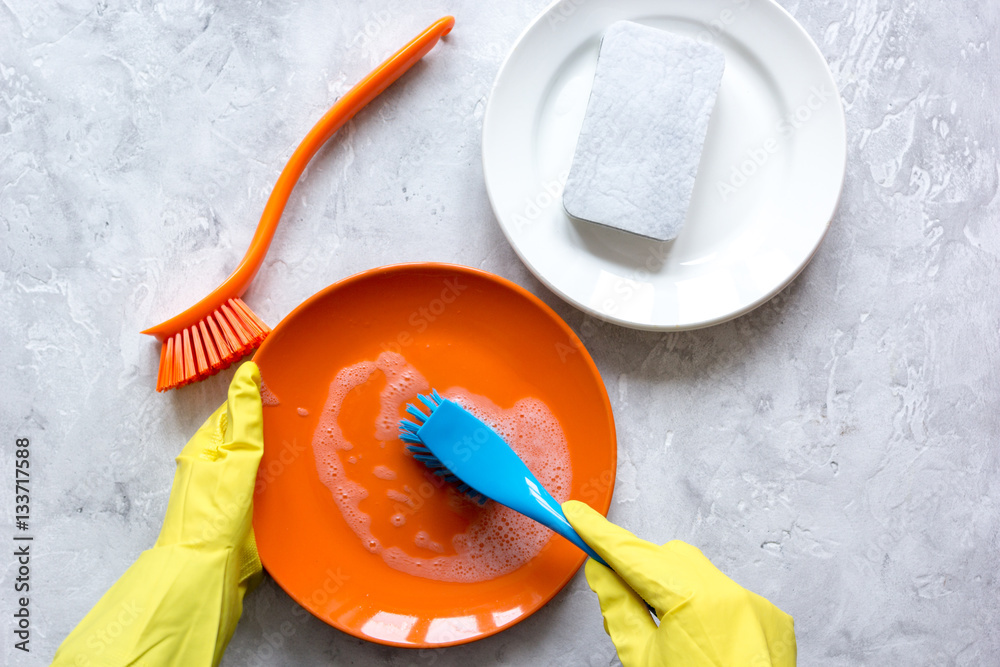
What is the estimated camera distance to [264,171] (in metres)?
0.84

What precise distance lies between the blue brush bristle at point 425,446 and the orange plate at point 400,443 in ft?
0.07

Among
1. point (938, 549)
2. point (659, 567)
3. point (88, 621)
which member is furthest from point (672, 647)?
point (88, 621)

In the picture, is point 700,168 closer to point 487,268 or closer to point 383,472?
point 487,268

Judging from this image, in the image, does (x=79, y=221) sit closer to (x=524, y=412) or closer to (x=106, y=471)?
(x=106, y=471)

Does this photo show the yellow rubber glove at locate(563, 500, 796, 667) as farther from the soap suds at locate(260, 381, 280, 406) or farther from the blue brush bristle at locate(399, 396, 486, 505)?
the soap suds at locate(260, 381, 280, 406)

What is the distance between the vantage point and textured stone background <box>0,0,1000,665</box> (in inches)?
32.9

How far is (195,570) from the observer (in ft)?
2.38

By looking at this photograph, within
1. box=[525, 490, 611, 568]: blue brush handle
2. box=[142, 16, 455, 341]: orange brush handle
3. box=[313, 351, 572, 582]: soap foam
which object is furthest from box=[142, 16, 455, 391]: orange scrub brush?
box=[525, 490, 611, 568]: blue brush handle

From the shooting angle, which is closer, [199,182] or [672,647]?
[672,647]

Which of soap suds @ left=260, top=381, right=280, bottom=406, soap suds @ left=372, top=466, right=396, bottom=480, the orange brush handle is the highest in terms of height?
the orange brush handle

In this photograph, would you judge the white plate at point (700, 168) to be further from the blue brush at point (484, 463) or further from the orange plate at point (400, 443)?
the blue brush at point (484, 463)

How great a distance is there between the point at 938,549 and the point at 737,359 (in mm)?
377

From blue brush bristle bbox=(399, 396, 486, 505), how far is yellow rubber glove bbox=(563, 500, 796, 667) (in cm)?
13

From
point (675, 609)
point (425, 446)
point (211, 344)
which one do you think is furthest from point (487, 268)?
point (675, 609)
